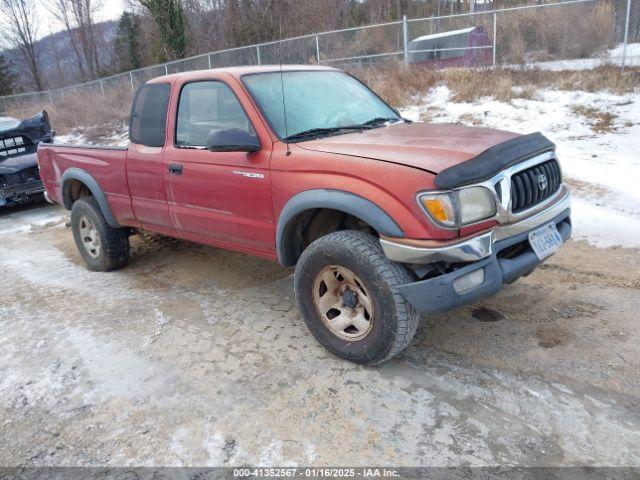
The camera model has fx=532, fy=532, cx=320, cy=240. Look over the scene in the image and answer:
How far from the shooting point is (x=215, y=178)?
394 cm

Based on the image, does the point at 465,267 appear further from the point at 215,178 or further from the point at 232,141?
the point at 215,178

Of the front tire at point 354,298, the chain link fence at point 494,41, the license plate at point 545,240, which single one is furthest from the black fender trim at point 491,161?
the chain link fence at point 494,41

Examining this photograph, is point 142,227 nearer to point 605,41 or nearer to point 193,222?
point 193,222

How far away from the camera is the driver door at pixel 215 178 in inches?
147

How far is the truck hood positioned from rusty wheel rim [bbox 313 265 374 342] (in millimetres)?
733

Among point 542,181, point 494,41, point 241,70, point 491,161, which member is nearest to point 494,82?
point 494,41

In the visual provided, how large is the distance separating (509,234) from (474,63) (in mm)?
11919

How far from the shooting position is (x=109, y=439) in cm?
284

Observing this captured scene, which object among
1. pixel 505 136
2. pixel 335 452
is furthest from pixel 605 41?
pixel 335 452

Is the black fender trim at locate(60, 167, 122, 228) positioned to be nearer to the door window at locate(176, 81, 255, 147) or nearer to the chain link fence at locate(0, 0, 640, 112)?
the door window at locate(176, 81, 255, 147)

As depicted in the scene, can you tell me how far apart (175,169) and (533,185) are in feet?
8.77

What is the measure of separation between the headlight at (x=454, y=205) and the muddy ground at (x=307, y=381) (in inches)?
38.6

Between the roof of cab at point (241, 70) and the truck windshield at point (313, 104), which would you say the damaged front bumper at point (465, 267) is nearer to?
the truck windshield at point (313, 104)

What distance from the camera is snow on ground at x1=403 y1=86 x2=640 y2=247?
216 inches
